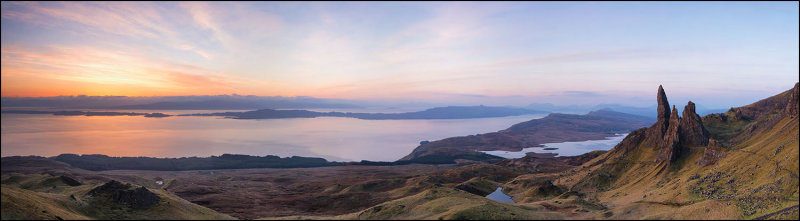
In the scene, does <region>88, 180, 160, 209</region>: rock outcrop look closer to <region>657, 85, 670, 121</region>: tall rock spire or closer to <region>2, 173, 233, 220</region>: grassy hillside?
<region>2, 173, 233, 220</region>: grassy hillside

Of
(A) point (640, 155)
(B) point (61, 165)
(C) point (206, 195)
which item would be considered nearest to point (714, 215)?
(A) point (640, 155)

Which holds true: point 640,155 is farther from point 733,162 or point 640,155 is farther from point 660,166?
point 733,162

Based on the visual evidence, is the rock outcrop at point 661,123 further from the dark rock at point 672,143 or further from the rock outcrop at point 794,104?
the rock outcrop at point 794,104

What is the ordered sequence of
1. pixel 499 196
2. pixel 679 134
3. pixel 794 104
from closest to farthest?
1. pixel 794 104
2. pixel 679 134
3. pixel 499 196

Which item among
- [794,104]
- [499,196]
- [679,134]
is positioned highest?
[794,104]

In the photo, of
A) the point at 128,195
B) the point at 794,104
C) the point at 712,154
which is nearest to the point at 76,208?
the point at 128,195

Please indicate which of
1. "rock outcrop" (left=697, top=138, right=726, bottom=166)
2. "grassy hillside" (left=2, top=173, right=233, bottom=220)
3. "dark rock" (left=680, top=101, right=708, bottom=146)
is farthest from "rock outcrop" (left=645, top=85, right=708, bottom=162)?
"grassy hillside" (left=2, top=173, right=233, bottom=220)

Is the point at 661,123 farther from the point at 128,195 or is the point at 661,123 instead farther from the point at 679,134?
the point at 128,195
